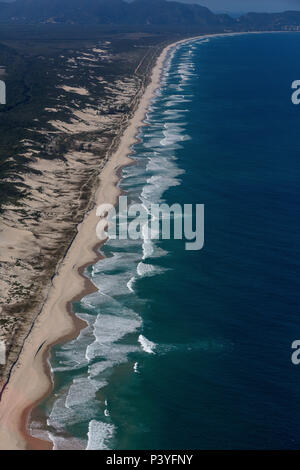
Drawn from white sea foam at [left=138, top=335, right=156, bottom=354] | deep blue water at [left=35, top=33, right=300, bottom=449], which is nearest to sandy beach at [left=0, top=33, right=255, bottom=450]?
deep blue water at [left=35, top=33, right=300, bottom=449]

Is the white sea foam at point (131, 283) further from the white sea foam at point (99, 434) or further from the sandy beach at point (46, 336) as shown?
the white sea foam at point (99, 434)

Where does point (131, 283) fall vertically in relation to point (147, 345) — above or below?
above

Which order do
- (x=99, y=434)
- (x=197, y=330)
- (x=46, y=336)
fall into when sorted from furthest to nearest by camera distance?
(x=197, y=330) < (x=46, y=336) < (x=99, y=434)

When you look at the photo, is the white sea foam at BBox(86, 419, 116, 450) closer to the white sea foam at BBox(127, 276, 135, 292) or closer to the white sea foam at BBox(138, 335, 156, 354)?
the white sea foam at BBox(138, 335, 156, 354)

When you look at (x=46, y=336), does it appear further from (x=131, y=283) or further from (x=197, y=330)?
(x=197, y=330)

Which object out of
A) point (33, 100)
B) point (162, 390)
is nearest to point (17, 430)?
point (162, 390)

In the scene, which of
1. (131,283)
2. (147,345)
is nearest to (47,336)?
(147,345)

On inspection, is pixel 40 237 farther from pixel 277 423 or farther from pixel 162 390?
pixel 277 423
